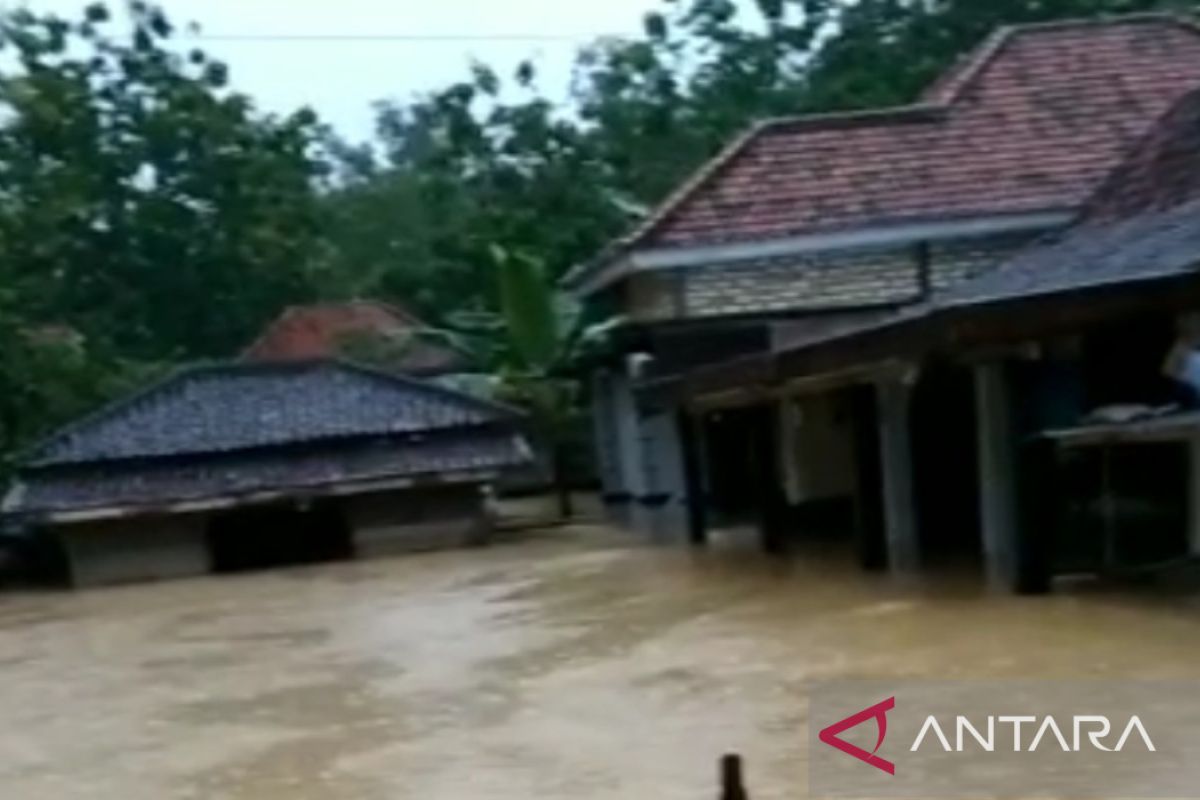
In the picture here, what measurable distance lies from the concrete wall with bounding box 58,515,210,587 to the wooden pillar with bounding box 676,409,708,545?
5.63 metres

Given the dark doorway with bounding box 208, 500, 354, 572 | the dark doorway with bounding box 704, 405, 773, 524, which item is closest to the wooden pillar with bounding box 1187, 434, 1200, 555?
the dark doorway with bounding box 208, 500, 354, 572

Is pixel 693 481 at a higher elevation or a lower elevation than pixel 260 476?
lower

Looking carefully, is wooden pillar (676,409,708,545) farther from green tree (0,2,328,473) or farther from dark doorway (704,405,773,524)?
green tree (0,2,328,473)

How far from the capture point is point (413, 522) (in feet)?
72.1

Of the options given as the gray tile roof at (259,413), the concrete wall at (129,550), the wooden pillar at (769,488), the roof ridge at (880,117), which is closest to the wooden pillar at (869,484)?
the wooden pillar at (769,488)

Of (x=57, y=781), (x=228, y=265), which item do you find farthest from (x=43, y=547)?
(x=57, y=781)

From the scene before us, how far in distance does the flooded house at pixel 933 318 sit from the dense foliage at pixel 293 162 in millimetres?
4121

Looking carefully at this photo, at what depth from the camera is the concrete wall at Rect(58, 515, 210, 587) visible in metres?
21.4

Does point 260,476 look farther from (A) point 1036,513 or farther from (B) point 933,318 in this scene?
(A) point 1036,513

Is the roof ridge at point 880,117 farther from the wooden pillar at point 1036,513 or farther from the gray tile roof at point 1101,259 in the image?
the wooden pillar at point 1036,513

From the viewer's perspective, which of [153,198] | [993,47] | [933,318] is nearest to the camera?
[933,318]

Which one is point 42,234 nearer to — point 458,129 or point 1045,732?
point 458,129

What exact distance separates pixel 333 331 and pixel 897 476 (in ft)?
62.2

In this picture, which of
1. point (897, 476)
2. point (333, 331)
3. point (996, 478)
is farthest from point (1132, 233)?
point (333, 331)
